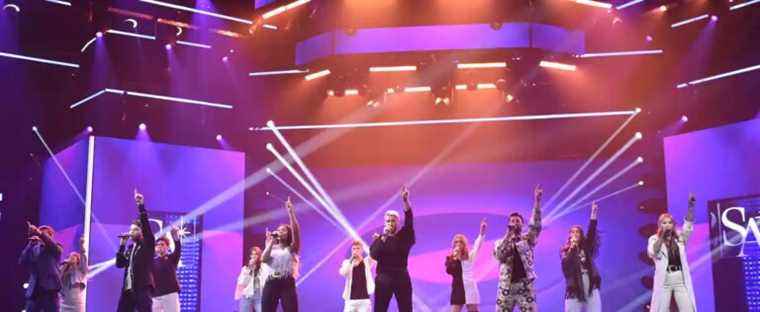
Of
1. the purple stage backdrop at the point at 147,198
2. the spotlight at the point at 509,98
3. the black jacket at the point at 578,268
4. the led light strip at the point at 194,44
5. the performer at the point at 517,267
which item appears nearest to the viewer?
the performer at the point at 517,267

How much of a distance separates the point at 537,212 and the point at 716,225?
647cm

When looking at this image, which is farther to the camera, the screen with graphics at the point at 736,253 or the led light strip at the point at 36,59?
the led light strip at the point at 36,59

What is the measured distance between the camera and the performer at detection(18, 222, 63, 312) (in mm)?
11602

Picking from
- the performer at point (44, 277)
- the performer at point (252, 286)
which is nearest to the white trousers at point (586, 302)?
the performer at point (252, 286)

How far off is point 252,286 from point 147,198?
10.5 feet

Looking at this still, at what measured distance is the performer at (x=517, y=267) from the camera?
347 inches

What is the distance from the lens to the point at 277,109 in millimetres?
17359

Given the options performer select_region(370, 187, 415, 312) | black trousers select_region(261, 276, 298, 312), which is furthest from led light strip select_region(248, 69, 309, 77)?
performer select_region(370, 187, 415, 312)

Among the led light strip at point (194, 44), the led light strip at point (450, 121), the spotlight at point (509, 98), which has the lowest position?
the led light strip at point (450, 121)

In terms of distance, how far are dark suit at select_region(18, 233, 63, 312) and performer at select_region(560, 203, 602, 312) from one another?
256 inches

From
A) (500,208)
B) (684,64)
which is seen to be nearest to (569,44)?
(684,64)

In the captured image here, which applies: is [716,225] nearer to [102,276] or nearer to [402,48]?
[402,48]

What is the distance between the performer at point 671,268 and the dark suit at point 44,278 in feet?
24.2

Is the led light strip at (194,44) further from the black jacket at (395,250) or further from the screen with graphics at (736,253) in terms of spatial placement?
the screen with graphics at (736,253)
